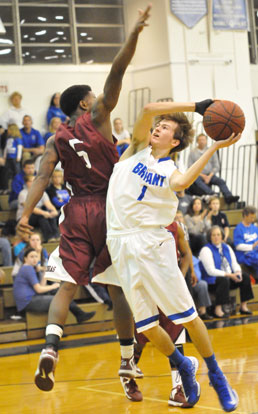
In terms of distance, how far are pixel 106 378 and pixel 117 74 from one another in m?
2.74

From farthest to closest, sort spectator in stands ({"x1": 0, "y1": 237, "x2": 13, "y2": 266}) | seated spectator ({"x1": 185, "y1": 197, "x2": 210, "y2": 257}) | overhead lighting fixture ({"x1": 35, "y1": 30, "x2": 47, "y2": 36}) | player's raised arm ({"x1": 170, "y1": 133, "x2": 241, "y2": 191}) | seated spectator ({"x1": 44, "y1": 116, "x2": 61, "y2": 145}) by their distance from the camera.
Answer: overhead lighting fixture ({"x1": 35, "y1": 30, "x2": 47, "y2": 36}) → seated spectator ({"x1": 44, "y1": 116, "x2": 61, "y2": 145}) → seated spectator ({"x1": 185, "y1": 197, "x2": 210, "y2": 257}) → spectator in stands ({"x1": 0, "y1": 237, "x2": 13, "y2": 266}) → player's raised arm ({"x1": 170, "y1": 133, "x2": 241, "y2": 191})

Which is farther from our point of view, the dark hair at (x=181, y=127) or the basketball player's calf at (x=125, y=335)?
the basketball player's calf at (x=125, y=335)

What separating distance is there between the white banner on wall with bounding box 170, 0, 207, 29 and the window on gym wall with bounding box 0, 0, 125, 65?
1.58 metres

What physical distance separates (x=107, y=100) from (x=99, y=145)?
32cm

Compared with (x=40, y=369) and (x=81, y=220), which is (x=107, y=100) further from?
(x=40, y=369)

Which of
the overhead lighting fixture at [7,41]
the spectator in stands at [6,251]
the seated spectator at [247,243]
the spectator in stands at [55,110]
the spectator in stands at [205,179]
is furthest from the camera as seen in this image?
the overhead lighting fixture at [7,41]

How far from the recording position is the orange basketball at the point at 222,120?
4121mm

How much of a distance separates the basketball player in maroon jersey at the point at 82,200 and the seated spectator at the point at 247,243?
6.45 metres

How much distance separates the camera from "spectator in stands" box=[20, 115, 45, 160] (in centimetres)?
1304

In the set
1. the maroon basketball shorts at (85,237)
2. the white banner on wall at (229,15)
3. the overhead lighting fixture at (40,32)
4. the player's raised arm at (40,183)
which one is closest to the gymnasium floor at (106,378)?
the maroon basketball shorts at (85,237)

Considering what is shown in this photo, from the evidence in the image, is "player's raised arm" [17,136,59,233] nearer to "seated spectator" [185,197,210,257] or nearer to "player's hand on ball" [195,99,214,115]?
"player's hand on ball" [195,99,214,115]

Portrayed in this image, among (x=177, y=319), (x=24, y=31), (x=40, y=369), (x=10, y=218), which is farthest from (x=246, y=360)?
(x=24, y=31)

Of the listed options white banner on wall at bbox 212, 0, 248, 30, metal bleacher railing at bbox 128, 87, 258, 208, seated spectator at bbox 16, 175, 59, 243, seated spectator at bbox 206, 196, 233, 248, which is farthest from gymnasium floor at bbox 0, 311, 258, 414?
white banner on wall at bbox 212, 0, 248, 30

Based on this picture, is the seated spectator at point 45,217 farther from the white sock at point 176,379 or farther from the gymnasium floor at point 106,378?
the white sock at point 176,379
